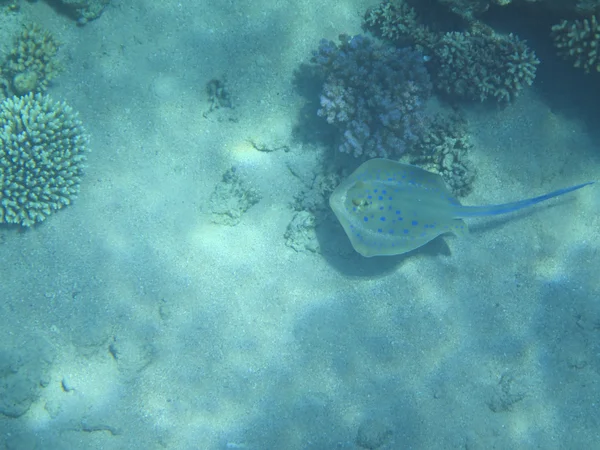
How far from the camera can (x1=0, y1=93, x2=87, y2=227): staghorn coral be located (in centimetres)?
707

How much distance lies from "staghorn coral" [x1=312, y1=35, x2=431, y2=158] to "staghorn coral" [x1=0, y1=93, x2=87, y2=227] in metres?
4.99

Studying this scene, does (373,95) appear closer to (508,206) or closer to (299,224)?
(299,224)

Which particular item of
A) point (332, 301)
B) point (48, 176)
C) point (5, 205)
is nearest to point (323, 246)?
point (332, 301)

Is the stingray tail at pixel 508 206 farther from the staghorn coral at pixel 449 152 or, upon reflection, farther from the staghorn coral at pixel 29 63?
the staghorn coral at pixel 29 63

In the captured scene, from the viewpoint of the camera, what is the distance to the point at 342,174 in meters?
7.46

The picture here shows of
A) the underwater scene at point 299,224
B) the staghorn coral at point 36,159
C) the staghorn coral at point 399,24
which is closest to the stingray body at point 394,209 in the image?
the underwater scene at point 299,224

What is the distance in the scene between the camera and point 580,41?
6395 millimetres

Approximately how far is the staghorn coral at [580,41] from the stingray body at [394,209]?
2208 mm

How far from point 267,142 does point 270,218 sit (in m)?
1.57

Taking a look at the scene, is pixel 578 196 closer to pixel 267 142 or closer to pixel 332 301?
pixel 332 301

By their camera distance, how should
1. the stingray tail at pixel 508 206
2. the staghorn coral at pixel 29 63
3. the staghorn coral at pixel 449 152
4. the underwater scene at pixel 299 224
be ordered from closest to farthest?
the stingray tail at pixel 508 206 < the underwater scene at pixel 299 224 < the staghorn coral at pixel 449 152 < the staghorn coral at pixel 29 63

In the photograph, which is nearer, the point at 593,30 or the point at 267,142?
→ the point at 593,30

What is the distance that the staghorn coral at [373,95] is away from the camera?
6859 millimetres

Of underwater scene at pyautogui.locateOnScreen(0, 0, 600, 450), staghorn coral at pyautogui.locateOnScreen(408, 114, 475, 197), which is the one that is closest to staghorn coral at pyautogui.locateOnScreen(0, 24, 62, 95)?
underwater scene at pyautogui.locateOnScreen(0, 0, 600, 450)
